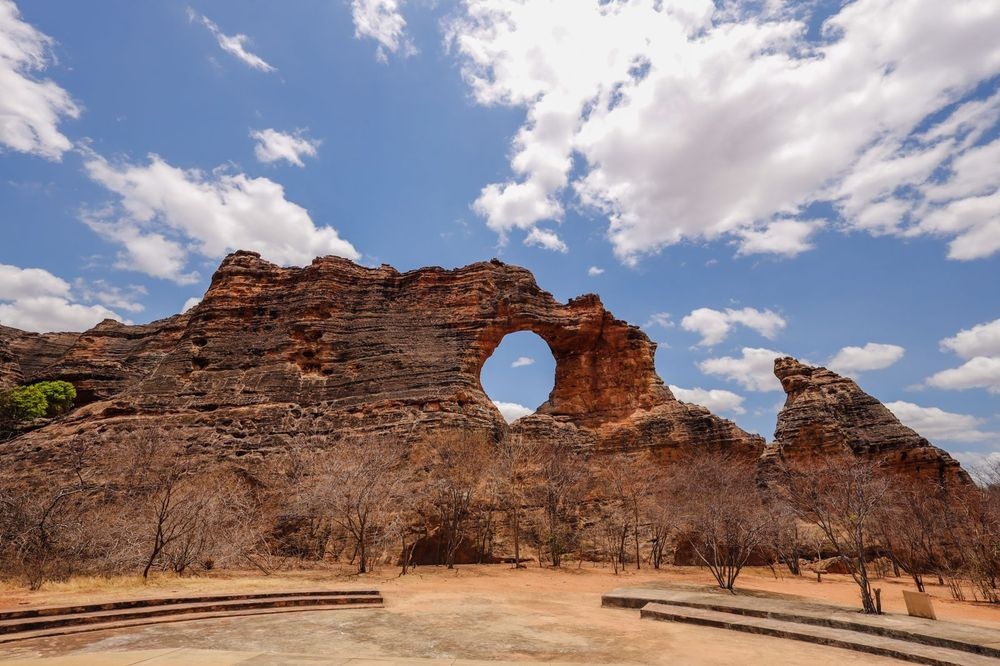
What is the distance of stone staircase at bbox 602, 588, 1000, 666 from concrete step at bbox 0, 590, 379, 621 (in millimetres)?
8004

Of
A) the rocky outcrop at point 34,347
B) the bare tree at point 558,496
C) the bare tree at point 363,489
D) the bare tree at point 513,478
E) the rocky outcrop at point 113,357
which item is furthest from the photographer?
the rocky outcrop at point 34,347

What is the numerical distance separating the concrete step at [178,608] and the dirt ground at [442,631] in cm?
109

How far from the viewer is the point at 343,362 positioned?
37.3 metres

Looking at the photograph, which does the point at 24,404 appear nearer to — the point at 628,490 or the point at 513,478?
the point at 513,478

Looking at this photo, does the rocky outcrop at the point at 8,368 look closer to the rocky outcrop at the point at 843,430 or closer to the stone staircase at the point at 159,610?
the stone staircase at the point at 159,610

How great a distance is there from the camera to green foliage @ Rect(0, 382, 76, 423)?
128 feet

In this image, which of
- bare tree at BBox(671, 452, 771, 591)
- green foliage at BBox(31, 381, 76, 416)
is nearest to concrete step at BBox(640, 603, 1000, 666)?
bare tree at BBox(671, 452, 771, 591)

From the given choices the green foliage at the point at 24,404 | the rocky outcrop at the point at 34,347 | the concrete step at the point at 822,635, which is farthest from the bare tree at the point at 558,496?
the rocky outcrop at the point at 34,347

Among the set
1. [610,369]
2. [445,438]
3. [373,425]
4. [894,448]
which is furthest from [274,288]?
[894,448]

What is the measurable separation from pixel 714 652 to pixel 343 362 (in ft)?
108

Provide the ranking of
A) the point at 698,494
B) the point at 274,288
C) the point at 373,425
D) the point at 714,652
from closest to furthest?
the point at 714,652, the point at 698,494, the point at 373,425, the point at 274,288

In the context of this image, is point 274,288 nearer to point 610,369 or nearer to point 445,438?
point 445,438

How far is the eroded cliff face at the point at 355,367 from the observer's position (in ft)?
108

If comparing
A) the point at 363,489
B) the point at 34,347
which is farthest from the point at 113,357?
the point at 363,489
